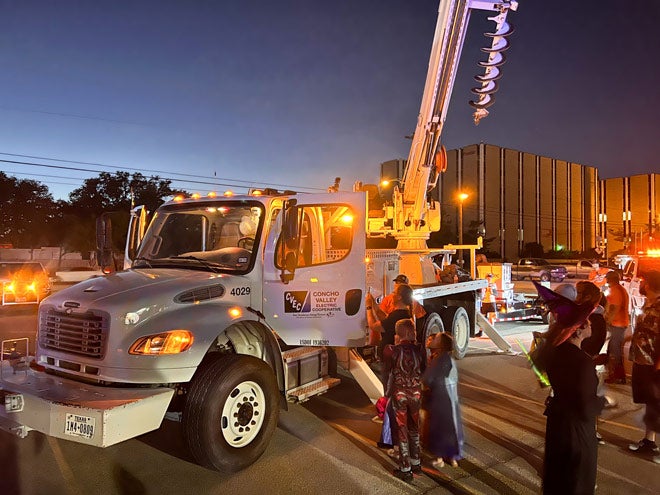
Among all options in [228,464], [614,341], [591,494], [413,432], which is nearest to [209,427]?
[228,464]

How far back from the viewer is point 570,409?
3277 mm

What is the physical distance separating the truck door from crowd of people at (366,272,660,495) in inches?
25.1

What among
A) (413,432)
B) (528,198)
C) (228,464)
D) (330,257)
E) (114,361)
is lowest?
(228,464)

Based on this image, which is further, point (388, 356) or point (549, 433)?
point (388, 356)

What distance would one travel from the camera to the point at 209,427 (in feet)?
14.5

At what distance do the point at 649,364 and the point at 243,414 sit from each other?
13.3 feet

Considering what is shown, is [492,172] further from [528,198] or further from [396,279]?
[396,279]

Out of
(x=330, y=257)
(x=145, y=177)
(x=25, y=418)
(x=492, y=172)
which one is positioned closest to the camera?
(x=25, y=418)

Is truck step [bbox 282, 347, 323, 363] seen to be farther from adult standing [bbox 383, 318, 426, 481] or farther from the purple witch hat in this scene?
the purple witch hat

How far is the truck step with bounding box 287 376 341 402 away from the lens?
5492 mm

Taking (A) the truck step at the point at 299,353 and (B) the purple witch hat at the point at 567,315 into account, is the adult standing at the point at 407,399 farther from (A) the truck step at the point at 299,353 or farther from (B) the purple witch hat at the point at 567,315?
(B) the purple witch hat at the point at 567,315

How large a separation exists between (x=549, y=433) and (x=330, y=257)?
321 cm

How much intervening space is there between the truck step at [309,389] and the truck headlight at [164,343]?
1426 mm

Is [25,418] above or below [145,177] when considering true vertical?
below
